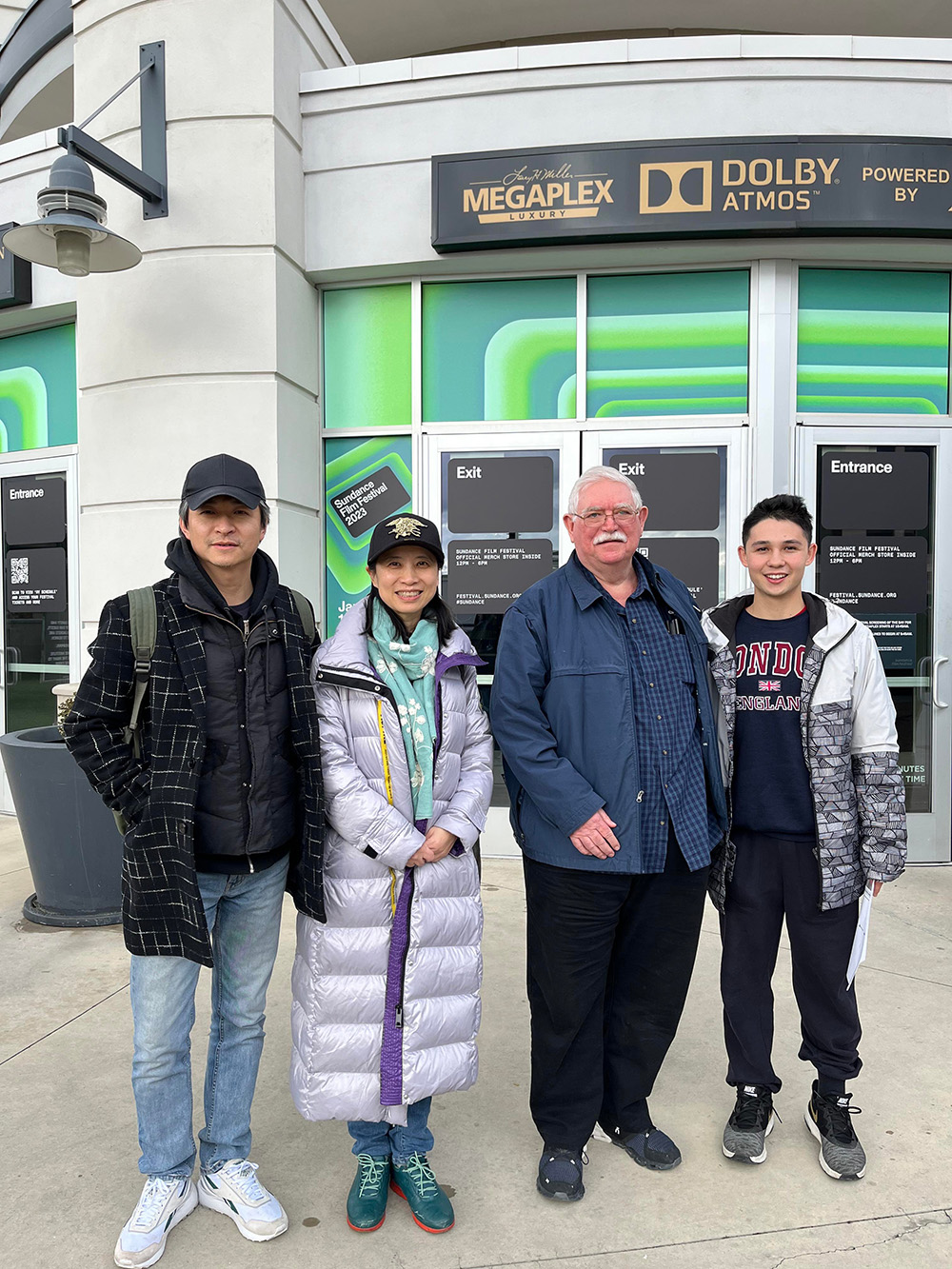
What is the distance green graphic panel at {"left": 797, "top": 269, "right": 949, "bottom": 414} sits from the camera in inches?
219

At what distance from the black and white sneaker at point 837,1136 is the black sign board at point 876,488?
12.3ft

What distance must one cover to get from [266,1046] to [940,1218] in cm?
222

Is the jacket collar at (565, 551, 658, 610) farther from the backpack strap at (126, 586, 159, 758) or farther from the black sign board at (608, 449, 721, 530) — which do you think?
the black sign board at (608, 449, 721, 530)

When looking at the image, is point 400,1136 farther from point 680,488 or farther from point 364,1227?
point 680,488

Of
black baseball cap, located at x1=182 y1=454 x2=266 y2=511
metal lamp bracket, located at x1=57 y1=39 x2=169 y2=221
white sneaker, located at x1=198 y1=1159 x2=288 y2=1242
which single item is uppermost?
metal lamp bracket, located at x1=57 y1=39 x2=169 y2=221

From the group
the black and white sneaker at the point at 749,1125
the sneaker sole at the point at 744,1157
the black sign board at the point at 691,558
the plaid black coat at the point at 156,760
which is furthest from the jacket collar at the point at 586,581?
the black sign board at the point at 691,558

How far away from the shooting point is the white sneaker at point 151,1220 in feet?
7.12

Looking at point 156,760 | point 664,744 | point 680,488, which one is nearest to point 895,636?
point 680,488

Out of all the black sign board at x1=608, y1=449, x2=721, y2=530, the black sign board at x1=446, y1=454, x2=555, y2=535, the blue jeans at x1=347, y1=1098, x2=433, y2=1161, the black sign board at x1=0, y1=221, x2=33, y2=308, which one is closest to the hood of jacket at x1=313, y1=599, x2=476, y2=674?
the blue jeans at x1=347, y1=1098, x2=433, y2=1161

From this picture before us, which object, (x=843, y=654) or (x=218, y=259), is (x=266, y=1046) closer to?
(x=843, y=654)

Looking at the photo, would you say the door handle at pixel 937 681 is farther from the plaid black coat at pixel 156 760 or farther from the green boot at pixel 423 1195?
the plaid black coat at pixel 156 760

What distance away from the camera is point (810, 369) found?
5.56m

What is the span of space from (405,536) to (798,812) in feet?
4.53

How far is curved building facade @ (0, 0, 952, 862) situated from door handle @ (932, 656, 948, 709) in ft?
0.04
